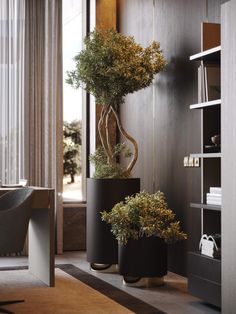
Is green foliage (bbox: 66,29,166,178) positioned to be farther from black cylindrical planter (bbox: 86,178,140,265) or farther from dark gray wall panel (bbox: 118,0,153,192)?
dark gray wall panel (bbox: 118,0,153,192)

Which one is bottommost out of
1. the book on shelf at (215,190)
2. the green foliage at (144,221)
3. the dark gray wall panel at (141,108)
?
the green foliage at (144,221)

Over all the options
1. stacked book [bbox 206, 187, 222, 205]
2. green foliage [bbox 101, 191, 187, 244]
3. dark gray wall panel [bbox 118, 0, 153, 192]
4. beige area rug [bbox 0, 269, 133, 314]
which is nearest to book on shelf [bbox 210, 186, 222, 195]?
stacked book [bbox 206, 187, 222, 205]

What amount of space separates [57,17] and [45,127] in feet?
4.50

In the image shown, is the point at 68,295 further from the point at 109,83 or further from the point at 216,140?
the point at 109,83

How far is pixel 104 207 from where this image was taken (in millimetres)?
6219

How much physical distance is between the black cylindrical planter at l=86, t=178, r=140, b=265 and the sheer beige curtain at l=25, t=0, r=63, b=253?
1.47m

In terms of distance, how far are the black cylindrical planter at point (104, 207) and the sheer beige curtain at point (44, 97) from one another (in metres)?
1.47

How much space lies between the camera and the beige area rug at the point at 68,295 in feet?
15.6

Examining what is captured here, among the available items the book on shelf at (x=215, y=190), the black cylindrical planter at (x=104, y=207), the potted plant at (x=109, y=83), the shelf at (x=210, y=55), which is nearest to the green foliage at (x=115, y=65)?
the potted plant at (x=109, y=83)

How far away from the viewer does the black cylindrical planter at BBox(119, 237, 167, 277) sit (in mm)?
5426

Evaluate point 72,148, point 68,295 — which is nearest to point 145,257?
point 68,295

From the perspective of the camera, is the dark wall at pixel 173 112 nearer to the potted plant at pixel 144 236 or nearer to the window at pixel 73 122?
the potted plant at pixel 144 236

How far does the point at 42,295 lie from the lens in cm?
529

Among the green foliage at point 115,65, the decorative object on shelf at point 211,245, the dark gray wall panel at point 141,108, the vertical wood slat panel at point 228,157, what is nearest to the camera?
the vertical wood slat panel at point 228,157
